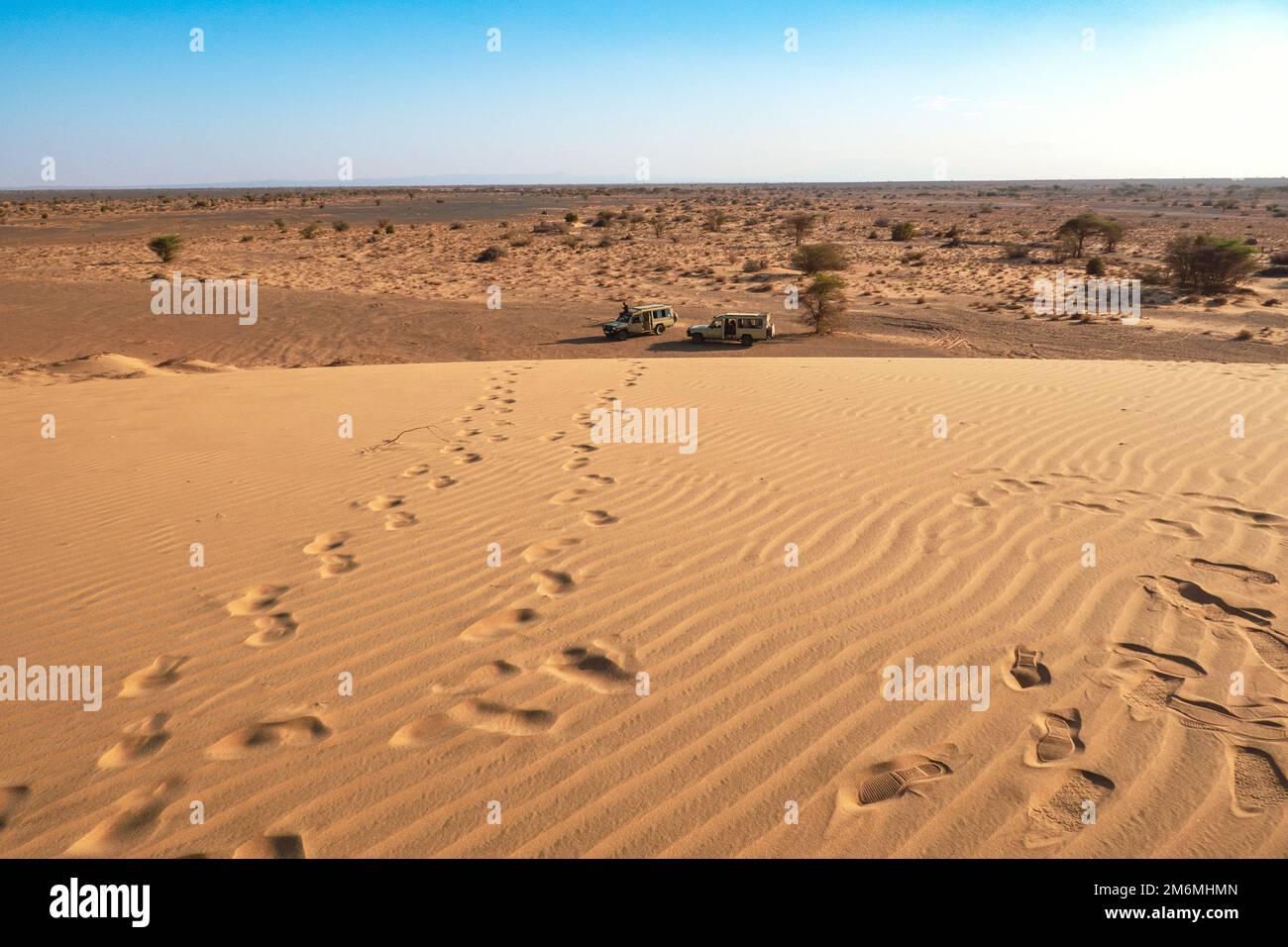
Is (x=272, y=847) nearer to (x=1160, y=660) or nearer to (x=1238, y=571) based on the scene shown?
(x=1160, y=660)

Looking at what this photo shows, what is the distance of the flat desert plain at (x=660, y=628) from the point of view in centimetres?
257

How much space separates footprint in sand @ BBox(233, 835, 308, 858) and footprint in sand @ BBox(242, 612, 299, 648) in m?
1.31

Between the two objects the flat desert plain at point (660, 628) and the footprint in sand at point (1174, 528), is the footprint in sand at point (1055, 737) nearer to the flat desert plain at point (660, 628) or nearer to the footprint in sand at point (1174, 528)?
the flat desert plain at point (660, 628)

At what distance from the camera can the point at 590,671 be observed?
340 cm

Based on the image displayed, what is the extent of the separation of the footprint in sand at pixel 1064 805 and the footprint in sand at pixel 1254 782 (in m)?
0.38

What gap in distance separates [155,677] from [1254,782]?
4.20m

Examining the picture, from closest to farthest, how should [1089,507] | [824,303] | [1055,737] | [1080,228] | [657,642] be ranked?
[1055,737] → [657,642] → [1089,507] → [824,303] → [1080,228]

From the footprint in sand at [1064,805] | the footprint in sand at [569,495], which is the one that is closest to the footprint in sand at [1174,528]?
the footprint in sand at [1064,805]

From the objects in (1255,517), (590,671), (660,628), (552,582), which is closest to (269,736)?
(590,671)

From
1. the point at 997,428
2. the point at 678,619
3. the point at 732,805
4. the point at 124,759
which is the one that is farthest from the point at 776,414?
the point at 124,759

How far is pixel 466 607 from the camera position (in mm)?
3975

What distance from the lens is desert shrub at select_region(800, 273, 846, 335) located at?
788 inches

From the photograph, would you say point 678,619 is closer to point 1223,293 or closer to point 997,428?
point 997,428
